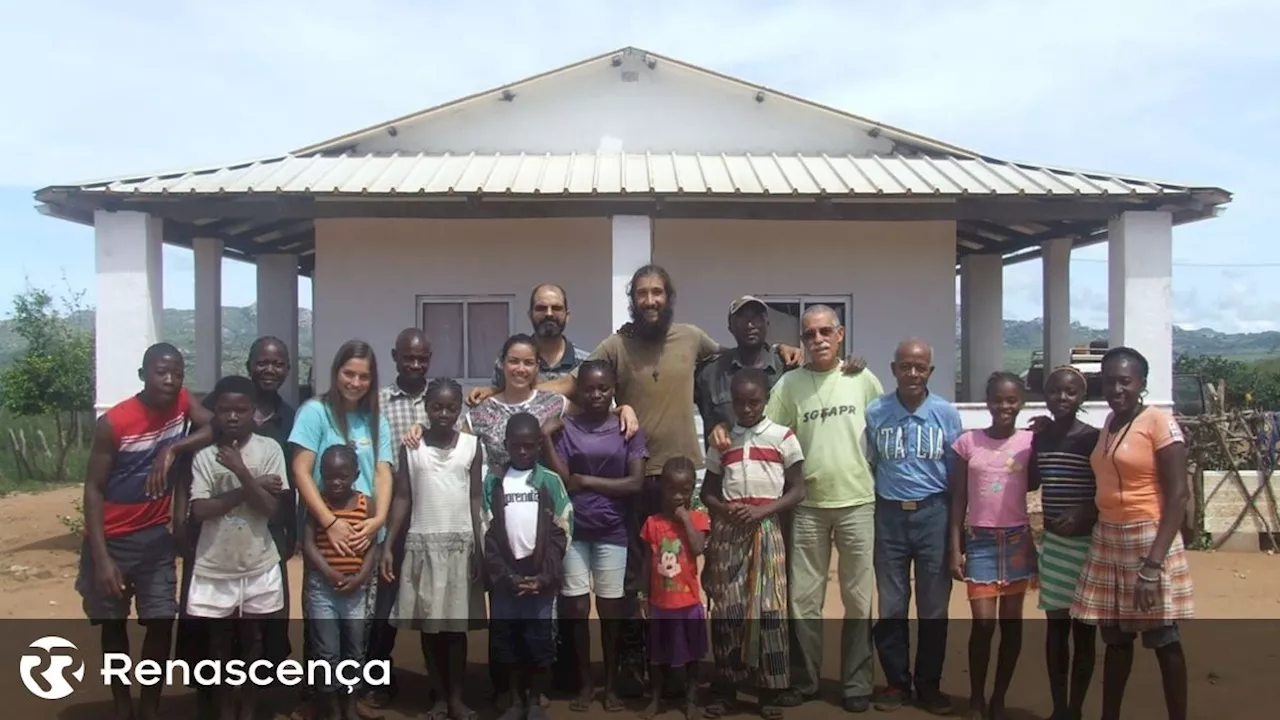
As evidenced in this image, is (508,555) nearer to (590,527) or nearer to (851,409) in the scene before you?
(590,527)

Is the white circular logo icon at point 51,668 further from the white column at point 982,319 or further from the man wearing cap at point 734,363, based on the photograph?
the white column at point 982,319

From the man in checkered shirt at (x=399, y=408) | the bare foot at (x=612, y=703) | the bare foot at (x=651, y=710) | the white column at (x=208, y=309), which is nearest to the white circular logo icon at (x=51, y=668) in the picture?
the man in checkered shirt at (x=399, y=408)

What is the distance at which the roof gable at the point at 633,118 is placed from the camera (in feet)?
36.5

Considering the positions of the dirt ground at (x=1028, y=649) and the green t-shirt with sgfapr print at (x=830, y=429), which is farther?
the dirt ground at (x=1028, y=649)

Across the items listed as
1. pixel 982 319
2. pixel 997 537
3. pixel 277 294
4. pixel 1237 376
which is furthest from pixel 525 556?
pixel 1237 376

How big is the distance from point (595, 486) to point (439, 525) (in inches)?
25.9

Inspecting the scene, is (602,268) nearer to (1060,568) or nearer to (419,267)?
(419,267)

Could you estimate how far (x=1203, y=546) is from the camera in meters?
8.50

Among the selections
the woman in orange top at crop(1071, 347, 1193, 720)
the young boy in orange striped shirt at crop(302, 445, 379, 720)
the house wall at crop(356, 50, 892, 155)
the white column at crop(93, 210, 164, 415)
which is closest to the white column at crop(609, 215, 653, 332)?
the house wall at crop(356, 50, 892, 155)

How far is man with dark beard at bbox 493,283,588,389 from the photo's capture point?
445 cm

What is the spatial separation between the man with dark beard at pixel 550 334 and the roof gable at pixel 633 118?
23.2 feet

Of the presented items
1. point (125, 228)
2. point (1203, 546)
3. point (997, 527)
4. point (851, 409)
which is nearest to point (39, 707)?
point (851, 409)

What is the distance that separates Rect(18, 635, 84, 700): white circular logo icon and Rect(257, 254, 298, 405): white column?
779 centimetres

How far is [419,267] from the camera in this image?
1015 cm
